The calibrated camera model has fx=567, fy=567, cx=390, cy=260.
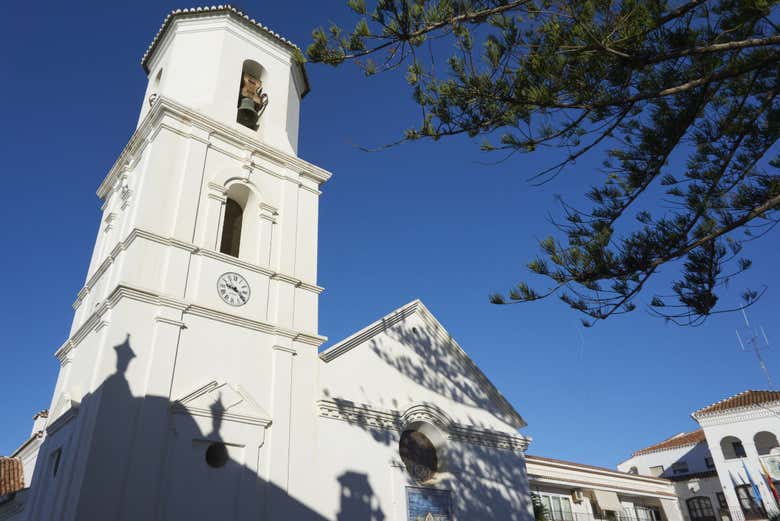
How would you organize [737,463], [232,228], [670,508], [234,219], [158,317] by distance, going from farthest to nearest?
[737,463] → [670,508] → [234,219] → [232,228] → [158,317]

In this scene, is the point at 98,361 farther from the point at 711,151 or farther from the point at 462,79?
the point at 711,151

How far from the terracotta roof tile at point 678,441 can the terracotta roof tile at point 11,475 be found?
33944mm

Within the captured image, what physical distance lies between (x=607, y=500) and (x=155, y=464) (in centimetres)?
1863

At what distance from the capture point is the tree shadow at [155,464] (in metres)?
8.43

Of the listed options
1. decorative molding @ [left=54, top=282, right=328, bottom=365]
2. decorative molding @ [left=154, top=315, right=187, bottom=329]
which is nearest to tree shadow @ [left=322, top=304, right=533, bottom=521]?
decorative molding @ [left=54, top=282, right=328, bottom=365]

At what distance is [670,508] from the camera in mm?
25328

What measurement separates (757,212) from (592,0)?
349 centimetres

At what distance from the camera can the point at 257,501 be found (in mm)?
9734

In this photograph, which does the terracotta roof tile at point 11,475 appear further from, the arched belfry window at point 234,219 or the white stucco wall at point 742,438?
the white stucco wall at point 742,438

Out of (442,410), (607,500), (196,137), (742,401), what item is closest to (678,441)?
(742,401)

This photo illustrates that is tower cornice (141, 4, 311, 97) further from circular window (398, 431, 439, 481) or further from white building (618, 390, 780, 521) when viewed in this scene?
white building (618, 390, 780, 521)

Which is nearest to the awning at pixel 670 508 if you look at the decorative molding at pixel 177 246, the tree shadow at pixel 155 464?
the tree shadow at pixel 155 464

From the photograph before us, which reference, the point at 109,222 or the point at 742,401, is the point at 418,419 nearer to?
the point at 109,222

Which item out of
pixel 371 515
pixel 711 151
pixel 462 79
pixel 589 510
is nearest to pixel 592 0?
pixel 462 79
